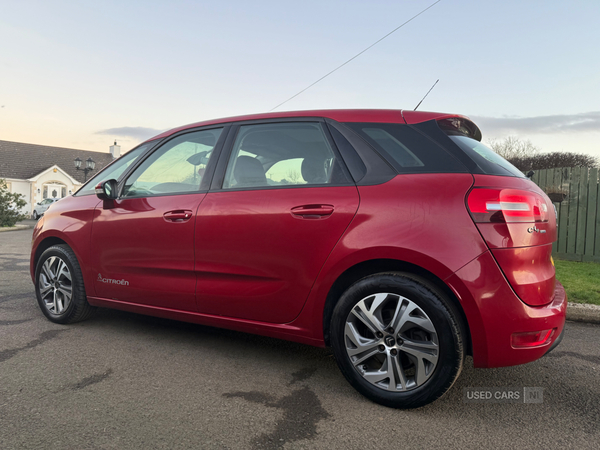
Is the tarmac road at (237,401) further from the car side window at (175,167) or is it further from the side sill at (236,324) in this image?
the car side window at (175,167)

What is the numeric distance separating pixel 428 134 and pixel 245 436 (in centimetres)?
185

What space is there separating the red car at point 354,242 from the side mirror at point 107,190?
11 millimetres

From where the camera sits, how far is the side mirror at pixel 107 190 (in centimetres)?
366

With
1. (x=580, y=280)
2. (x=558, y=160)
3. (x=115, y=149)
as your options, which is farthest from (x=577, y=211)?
(x=115, y=149)

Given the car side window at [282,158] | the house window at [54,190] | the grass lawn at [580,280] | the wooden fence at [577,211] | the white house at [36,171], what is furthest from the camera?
the house window at [54,190]

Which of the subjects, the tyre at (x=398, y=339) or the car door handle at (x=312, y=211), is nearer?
the tyre at (x=398, y=339)

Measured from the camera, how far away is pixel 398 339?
241 centimetres

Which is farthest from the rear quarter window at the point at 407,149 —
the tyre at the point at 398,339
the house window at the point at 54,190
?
the house window at the point at 54,190

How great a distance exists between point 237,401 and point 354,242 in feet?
3.58

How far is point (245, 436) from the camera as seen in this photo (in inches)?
84.5

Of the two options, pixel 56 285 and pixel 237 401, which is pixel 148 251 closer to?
pixel 56 285

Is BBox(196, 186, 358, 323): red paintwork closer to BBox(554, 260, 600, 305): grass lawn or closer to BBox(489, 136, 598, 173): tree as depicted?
BBox(554, 260, 600, 305): grass lawn

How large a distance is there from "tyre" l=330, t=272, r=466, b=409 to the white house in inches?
1616

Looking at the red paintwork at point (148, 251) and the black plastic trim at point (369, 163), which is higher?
the black plastic trim at point (369, 163)
